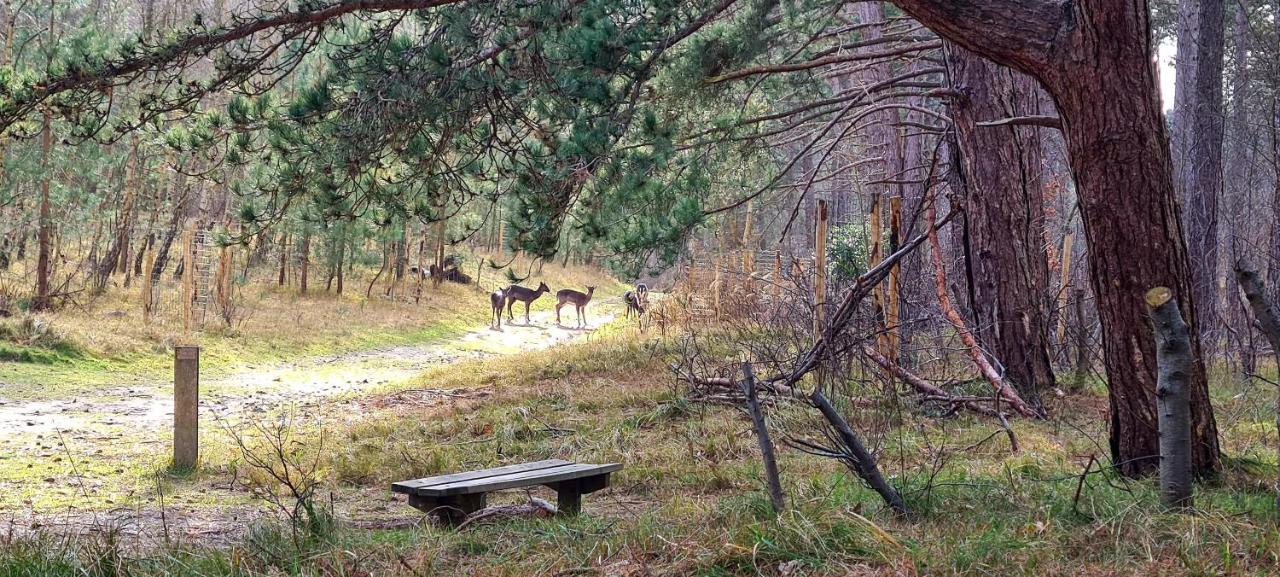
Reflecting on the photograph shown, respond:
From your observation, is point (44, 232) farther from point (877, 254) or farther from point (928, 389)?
point (928, 389)

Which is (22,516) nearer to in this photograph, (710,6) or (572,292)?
(710,6)

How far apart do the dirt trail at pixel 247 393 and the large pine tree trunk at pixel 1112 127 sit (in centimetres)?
842

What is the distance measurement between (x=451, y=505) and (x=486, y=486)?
289mm

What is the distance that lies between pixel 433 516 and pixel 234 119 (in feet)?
12.7

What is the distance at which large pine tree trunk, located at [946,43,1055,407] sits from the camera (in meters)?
7.98

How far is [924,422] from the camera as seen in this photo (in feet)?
24.2

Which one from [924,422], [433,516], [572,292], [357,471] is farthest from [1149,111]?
[572,292]

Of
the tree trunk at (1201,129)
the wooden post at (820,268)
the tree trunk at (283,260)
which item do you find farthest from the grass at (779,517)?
the tree trunk at (283,260)

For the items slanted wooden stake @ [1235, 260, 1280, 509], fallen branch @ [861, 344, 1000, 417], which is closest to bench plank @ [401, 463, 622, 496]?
fallen branch @ [861, 344, 1000, 417]

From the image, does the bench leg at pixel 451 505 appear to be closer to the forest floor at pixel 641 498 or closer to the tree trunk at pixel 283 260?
the forest floor at pixel 641 498

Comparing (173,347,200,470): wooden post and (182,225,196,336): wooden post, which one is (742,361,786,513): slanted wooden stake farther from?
(182,225,196,336): wooden post

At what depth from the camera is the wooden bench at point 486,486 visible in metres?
4.83

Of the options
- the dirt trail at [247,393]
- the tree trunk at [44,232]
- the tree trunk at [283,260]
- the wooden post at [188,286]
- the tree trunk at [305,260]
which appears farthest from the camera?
the tree trunk at [283,260]

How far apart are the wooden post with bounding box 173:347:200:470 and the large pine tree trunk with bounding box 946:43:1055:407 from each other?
642 centimetres
